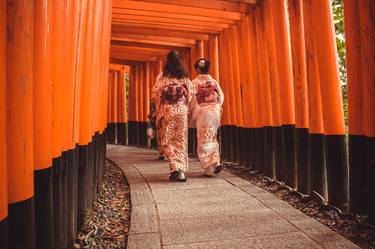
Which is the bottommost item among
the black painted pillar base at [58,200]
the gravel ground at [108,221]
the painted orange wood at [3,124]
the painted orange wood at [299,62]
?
the gravel ground at [108,221]

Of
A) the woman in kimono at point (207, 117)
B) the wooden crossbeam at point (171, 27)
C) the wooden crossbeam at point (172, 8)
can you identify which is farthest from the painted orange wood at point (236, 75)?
the woman in kimono at point (207, 117)

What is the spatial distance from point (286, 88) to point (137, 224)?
2.78 m

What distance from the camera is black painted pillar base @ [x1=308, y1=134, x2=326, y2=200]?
3.92m

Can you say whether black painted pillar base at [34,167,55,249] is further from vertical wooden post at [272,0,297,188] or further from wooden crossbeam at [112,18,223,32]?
wooden crossbeam at [112,18,223,32]

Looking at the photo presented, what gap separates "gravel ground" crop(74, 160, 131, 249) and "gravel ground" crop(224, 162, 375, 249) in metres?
1.82

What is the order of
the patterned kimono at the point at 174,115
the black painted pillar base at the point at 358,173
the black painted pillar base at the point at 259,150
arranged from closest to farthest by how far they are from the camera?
1. the black painted pillar base at the point at 358,173
2. the patterned kimono at the point at 174,115
3. the black painted pillar base at the point at 259,150

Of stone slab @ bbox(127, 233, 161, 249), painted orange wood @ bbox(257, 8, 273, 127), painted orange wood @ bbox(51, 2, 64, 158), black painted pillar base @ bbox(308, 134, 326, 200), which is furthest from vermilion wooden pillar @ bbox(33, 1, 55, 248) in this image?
painted orange wood @ bbox(257, 8, 273, 127)

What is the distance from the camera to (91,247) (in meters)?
2.80

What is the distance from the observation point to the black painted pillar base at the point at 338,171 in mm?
3572

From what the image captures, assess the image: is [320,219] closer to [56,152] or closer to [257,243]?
[257,243]

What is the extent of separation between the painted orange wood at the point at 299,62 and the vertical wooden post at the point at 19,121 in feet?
11.5

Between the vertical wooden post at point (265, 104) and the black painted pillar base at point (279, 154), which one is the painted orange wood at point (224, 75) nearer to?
the vertical wooden post at point (265, 104)

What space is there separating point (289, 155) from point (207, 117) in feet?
5.32

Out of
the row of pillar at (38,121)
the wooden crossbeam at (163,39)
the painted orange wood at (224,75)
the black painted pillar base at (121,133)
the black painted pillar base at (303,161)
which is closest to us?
the row of pillar at (38,121)
